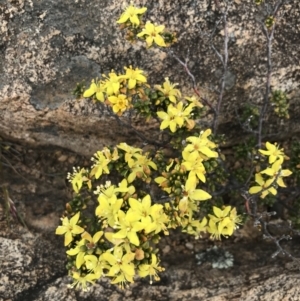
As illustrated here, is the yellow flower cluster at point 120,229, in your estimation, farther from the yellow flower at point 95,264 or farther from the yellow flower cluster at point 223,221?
the yellow flower cluster at point 223,221

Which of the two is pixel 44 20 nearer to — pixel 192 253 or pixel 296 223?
pixel 192 253

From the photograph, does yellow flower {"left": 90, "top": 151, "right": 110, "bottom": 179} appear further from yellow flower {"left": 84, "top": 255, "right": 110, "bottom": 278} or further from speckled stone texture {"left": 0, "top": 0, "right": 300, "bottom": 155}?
speckled stone texture {"left": 0, "top": 0, "right": 300, "bottom": 155}

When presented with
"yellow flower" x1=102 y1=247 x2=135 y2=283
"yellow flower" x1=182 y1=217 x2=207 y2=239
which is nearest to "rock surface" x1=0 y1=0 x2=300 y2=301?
"yellow flower" x1=182 y1=217 x2=207 y2=239

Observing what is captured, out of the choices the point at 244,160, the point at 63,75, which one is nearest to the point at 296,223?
the point at 244,160

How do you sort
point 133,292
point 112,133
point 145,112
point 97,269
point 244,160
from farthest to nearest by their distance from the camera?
point 244,160 < point 112,133 < point 133,292 < point 145,112 < point 97,269

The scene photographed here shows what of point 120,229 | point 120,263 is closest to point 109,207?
point 120,229
